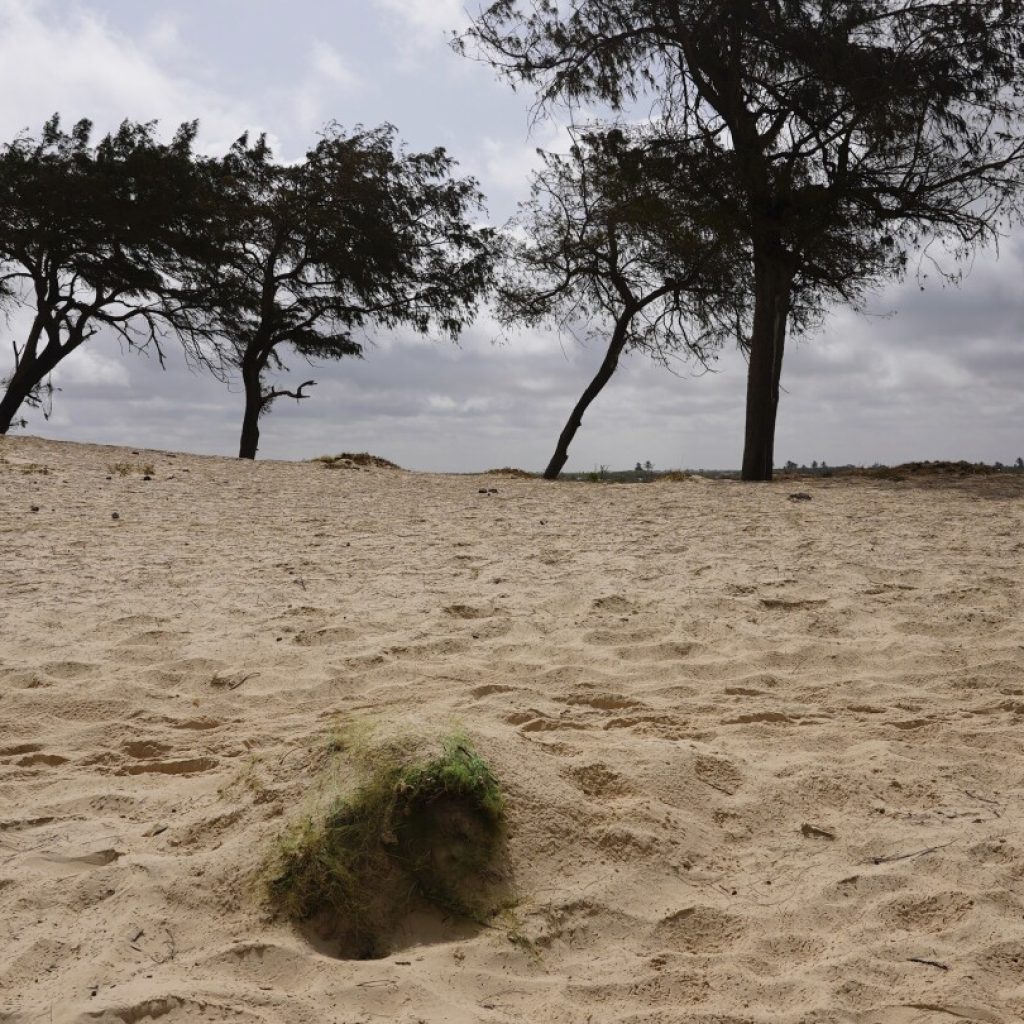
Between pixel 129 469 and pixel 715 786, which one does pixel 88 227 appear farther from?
pixel 715 786

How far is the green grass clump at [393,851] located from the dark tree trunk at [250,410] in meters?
17.1

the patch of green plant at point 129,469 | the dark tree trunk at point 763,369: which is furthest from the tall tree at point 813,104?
the patch of green plant at point 129,469

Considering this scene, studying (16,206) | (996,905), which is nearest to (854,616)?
(996,905)

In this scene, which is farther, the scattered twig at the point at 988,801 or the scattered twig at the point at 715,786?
the scattered twig at the point at 715,786

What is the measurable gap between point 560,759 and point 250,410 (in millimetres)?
17172

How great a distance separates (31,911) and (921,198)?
13.6 m

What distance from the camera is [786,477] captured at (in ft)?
48.2

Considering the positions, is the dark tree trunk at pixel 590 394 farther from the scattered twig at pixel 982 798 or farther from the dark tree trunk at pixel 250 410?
the scattered twig at pixel 982 798

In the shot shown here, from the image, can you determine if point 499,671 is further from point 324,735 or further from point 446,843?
point 446,843

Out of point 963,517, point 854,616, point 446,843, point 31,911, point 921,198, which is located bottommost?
point 31,911

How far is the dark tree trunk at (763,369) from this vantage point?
1365 cm

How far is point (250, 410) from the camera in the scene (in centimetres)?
1961

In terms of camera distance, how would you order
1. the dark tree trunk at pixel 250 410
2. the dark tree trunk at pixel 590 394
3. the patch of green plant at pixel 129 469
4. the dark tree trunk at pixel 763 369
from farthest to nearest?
the dark tree trunk at pixel 250 410
the dark tree trunk at pixel 590 394
the dark tree trunk at pixel 763 369
the patch of green plant at pixel 129 469

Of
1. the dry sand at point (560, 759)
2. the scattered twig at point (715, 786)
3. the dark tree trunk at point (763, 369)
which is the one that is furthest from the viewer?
the dark tree trunk at point (763, 369)
